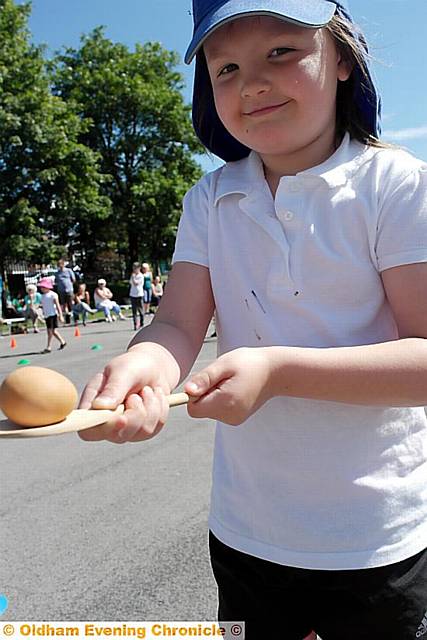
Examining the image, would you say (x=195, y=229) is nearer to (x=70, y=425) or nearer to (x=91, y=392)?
(x=91, y=392)

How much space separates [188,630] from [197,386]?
49.2 inches

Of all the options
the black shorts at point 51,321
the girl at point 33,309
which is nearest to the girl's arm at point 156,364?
the black shorts at point 51,321

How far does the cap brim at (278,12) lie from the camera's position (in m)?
1.21

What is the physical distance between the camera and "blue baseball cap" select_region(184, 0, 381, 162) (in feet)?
3.99

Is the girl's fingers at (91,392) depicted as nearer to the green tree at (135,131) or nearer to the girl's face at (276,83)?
the girl's face at (276,83)

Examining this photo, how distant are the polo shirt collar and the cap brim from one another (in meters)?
0.25

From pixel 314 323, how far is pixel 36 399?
54cm

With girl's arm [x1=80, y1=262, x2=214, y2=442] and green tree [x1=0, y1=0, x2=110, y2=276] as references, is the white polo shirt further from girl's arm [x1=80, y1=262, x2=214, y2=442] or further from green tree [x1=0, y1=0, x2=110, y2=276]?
green tree [x1=0, y1=0, x2=110, y2=276]

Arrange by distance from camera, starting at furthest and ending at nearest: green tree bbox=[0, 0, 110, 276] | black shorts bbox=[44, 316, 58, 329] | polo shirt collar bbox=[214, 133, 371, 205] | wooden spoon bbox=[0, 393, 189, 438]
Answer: green tree bbox=[0, 0, 110, 276] → black shorts bbox=[44, 316, 58, 329] → polo shirt collar bbox=[214, 133, 371, 205] → wooden spoon bbox=[0, 393, 189, 438]

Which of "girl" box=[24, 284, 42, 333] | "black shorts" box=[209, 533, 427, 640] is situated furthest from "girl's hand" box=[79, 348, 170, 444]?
"girl" box=[24, 284, 42, 333]

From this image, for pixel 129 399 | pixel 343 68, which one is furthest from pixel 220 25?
pixel 129 399

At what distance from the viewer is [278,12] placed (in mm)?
1207

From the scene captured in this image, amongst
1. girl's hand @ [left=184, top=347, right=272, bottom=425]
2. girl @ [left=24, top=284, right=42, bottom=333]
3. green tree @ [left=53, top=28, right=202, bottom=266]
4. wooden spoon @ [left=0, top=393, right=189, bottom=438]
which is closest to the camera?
wooden spoon @ [left=0, top=393, right=189, bottom=438]

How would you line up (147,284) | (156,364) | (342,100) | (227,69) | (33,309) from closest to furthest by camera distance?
(156,364)
(227,69)
(342,100)
(33,309)
(147,284)
